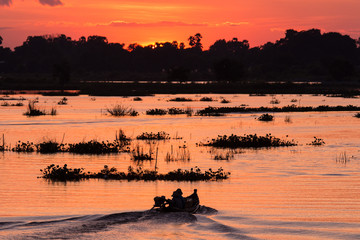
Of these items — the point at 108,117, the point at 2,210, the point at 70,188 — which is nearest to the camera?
the point at 2,210

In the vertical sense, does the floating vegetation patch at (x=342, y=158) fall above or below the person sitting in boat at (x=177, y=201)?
above

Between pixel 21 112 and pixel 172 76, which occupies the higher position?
pixel 172 76

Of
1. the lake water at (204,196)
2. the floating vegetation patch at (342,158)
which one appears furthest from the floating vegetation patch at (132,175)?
the floating vegetation patch at (342,158)

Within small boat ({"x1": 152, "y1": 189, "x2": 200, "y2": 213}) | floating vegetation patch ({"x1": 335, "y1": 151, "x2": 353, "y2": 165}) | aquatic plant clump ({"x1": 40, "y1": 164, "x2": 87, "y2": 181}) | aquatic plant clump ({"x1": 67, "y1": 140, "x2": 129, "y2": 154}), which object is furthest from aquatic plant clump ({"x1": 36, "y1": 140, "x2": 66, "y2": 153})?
small boat ({"x1": 152, "y1": 189, "x2": 200, "y2": 213})

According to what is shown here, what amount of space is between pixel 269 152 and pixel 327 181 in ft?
30.7

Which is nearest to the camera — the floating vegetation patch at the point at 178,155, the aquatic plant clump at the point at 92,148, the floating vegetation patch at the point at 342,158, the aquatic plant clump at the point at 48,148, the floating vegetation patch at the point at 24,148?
the floating vegetation patch at the point at 342,158

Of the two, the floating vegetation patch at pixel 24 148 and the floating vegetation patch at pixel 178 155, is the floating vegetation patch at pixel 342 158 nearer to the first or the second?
the floating vegetation patch at pixel 178 155

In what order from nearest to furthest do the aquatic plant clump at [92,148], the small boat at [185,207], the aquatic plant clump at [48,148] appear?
the small boat at [185,207] → the aquatic plant clump at [92,148] → the aquatic plant clump at [48,148]

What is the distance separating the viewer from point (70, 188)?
84.2 feet

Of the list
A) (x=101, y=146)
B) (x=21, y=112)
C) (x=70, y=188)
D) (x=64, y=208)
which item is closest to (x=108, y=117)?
(x=21, y=112)

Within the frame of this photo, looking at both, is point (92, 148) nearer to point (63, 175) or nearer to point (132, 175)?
point (63, 175)

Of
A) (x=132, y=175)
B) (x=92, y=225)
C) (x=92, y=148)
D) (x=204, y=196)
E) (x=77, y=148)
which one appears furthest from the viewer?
(x=77, y=148)

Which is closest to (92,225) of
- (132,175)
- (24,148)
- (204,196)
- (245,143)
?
(204,196)

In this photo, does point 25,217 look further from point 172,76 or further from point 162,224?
point 172,76
